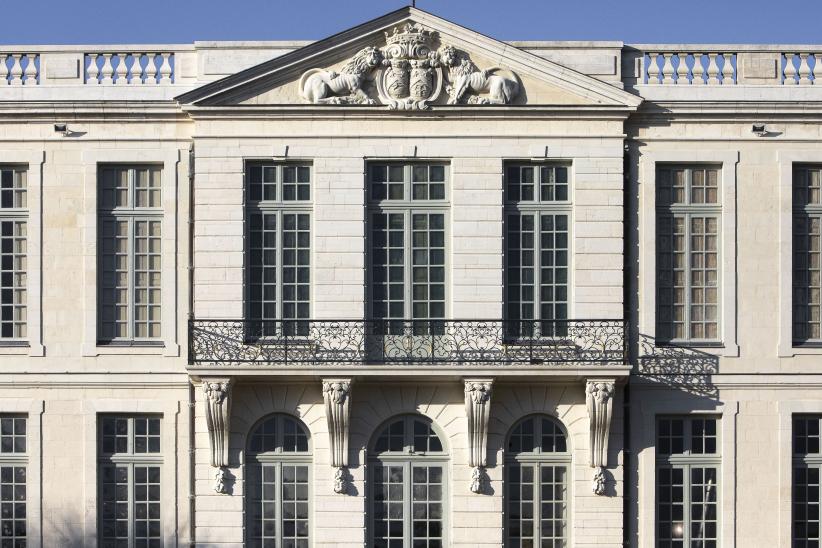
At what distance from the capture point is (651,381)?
20406mm

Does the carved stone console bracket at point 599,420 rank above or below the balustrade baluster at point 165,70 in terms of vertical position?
below

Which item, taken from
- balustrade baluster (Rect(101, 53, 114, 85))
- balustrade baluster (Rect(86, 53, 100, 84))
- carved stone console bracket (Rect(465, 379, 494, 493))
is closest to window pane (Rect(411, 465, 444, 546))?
carved stone console bracket (Rect(465, 379, 494, 493))

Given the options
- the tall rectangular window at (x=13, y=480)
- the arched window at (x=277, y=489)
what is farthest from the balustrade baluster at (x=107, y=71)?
the arched window at (x=277, y=489)

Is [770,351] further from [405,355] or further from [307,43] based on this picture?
[307,43]

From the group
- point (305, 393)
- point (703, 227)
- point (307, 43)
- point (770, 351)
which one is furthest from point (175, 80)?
point (770, 351)

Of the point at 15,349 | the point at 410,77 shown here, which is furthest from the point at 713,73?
the point at 15,349

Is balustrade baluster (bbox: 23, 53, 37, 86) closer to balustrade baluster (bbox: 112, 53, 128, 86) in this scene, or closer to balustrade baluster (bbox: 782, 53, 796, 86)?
balustrade baluster (bbox: 112, 53, 128, 86)

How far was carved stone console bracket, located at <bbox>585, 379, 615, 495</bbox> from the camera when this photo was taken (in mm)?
19797

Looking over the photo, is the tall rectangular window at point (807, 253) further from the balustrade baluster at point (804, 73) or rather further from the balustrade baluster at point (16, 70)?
the balustrade baluster at point (16, 70)

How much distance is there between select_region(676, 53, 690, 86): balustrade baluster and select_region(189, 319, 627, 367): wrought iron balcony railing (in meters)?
4.20

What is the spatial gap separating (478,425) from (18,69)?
961 cm

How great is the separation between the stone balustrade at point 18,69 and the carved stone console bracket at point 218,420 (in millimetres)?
5923

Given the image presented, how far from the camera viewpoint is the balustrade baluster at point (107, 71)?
68.4 feet

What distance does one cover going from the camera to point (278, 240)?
2053 centimetres
